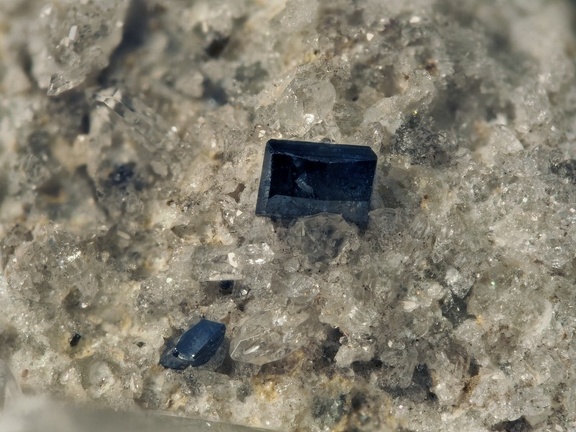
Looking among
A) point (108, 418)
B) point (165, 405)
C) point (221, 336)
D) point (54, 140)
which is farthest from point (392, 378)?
point (54, 140)

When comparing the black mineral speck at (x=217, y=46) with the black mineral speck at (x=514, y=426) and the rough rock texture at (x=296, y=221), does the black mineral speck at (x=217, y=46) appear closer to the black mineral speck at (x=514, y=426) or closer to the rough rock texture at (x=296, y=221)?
the rough rock texture at (x=296, y=221)

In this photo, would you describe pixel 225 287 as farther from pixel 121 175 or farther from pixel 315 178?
pixel 121 175

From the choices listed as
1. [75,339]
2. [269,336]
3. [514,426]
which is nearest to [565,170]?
[514,426]

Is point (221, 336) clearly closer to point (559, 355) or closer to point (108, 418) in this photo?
point (108, 418)

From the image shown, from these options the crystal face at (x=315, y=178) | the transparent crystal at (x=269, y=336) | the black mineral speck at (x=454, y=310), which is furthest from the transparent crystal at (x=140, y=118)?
the black mineral speck at (x=454, y=310)

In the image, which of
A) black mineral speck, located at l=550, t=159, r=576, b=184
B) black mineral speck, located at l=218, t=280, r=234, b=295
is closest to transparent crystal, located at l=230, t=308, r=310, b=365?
black mineral speck, located at l=218, t=280, r=234, b=295

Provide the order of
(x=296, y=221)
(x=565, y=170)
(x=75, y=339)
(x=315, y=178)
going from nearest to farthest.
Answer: (x=315, y=178) < (x=296, y=221) < (x=75, y=339) < (x=565, y=170)

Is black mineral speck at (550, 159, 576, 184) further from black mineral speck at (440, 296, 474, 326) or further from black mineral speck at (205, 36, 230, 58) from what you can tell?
black mineral speck at (205, 36, 230, 58)
